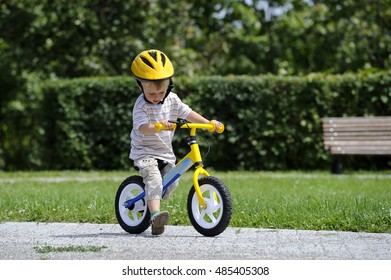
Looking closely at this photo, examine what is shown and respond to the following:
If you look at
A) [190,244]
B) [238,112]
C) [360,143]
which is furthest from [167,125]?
[360,143]

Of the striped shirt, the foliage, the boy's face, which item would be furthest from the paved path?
the foliage

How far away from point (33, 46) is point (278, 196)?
10531 millimetres

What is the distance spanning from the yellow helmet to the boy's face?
9 centimetres

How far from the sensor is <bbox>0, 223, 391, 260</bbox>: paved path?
20.2ft

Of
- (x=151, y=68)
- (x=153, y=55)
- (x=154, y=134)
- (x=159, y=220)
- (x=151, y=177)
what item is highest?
(x=153, y=55)

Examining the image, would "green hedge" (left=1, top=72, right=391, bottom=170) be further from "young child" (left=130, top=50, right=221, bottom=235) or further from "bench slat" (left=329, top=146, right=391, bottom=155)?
"young child" (left=130, top=50, right=221, bottom=235)

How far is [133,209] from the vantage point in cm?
746

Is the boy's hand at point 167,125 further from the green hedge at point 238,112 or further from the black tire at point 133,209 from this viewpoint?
the green hedge at point 238,112

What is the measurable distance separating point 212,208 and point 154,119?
3.08 feet

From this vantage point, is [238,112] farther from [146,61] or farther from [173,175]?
[146,61]

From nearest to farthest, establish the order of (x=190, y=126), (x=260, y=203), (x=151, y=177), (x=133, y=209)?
(x=190, y=126), (x=151, y=177), (x=133, y=209), (x=260, y=203)

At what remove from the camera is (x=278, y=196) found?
10016 mm

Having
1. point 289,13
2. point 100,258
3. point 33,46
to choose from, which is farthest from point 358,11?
point 100,258

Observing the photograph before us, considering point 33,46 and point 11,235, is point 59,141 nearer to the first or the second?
point 33,46
